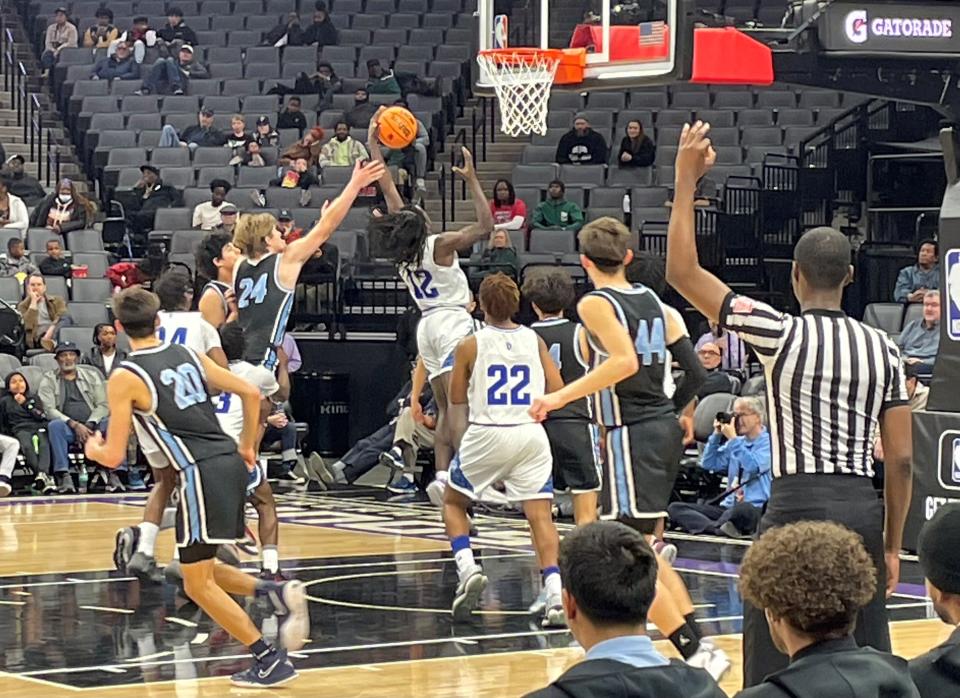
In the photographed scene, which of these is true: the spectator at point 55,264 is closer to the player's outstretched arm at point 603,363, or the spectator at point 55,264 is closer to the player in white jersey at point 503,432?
the player in white jersey at point 503,432

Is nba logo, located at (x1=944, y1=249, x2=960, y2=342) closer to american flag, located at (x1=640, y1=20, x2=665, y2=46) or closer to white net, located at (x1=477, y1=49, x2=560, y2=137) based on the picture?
american flag, located at (x1=640, y1=20, x2=665, y2=46)

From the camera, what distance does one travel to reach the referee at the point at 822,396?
546 centimetres

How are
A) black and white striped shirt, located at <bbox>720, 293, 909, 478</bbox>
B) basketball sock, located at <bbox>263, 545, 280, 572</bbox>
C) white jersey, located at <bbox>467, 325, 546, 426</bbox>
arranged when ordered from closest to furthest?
black and white striped shirt, located at <bbox>720, 293, 909, 478</bbox>
white jersey, located at <bbox>467, 325, 546, 426</bbox>
basketball sock, located at <bbox>263, 545, 280, 572</bbox>

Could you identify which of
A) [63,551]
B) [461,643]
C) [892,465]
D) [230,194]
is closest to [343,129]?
[230,194]

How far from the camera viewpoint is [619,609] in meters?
3.81

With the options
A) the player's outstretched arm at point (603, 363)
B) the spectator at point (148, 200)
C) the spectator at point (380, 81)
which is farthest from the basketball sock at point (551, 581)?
the spectator at point (380, 81)

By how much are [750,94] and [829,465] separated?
731 inches

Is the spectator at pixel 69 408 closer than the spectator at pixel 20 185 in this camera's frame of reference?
Yes

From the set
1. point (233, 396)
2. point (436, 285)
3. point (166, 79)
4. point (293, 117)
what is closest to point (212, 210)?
point (293, 117)

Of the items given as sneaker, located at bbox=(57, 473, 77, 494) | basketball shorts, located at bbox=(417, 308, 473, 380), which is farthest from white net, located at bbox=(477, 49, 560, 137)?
sneaker, located at bbox=(57, 473, 77, 494)

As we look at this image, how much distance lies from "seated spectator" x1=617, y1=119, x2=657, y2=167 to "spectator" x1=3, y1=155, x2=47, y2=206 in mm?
6834

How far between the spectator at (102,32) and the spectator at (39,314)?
29.8 ft

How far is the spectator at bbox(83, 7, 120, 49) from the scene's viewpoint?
88.8 feet

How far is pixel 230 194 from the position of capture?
72.4ft
